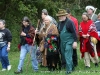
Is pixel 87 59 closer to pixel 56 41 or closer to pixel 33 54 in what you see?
pixel 56 41

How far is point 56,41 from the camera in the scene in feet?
34.1

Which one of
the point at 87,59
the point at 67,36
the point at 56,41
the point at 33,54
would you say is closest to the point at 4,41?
the point at 33,54

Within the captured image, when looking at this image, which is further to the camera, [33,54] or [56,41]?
[33,54]

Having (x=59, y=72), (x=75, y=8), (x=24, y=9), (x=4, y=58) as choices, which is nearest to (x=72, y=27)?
(x=59, y=72)

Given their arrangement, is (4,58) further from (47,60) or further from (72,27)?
(72,27)

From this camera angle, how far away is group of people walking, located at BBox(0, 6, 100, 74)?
10.0m

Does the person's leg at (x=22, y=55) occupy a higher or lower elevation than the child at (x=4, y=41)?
lower

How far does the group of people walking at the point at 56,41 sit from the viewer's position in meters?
10.0

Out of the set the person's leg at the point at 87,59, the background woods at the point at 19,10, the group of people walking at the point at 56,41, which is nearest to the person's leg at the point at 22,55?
the group of people walking at the point at 56,41

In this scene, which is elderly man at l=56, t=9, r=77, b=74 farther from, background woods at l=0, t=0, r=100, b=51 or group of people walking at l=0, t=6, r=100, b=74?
background woods at l=0, t=0, r=100, b=51

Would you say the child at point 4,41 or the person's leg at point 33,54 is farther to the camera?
the child at point 4,41

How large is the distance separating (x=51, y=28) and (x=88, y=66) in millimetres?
1908

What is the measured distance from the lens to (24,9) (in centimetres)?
2091

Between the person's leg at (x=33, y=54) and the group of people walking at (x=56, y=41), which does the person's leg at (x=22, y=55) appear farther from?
the person's leg at (x=33, y=54)
